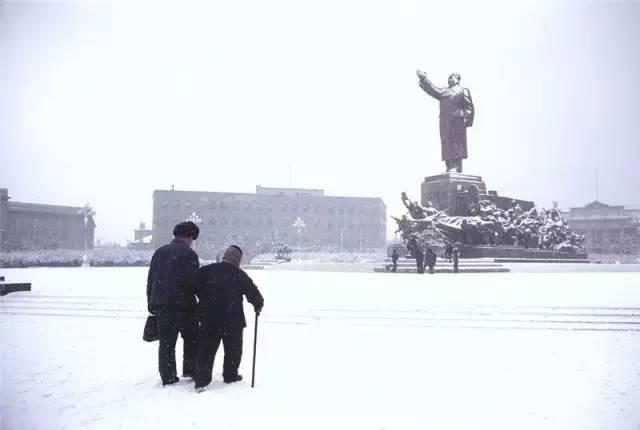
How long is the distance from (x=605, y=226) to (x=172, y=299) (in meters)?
82.6

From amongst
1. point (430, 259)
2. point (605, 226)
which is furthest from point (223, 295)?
point (605, 226)

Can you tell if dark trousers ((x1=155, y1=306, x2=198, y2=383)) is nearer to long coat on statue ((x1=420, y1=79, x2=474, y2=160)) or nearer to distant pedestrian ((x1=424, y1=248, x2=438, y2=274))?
distant pedestrian ((x1=424, y1=248, x2=438, y2=274))

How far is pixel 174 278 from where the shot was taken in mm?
4562

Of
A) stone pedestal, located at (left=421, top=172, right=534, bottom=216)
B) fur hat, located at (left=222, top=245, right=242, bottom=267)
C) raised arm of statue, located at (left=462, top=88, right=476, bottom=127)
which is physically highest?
raised arm of statue, located at (left=462, top=88, right=476, bottom=127)

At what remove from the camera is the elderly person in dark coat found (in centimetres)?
455

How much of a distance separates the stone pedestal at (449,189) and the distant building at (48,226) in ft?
201

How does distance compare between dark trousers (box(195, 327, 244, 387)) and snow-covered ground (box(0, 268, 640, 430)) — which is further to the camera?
dark trousers (box(195, 327, 244, 387))

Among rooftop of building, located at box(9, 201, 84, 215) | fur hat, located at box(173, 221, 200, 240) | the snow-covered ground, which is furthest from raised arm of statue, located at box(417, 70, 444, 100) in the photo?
rooftop of building, located at box(9, 201, 84, 215)

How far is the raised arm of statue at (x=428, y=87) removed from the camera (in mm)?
25844

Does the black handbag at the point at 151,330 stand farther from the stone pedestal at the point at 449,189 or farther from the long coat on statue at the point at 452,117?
the long coat on statue at the point at 452,117

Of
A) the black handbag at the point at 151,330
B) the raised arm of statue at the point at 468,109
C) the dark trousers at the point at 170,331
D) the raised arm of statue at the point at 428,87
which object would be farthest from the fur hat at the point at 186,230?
the raised arm of statue at the point at 468,109

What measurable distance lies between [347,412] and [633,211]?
88.9 meters

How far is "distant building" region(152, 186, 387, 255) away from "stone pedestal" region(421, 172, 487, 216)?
5755cm

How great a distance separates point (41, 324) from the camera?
8.08 m
